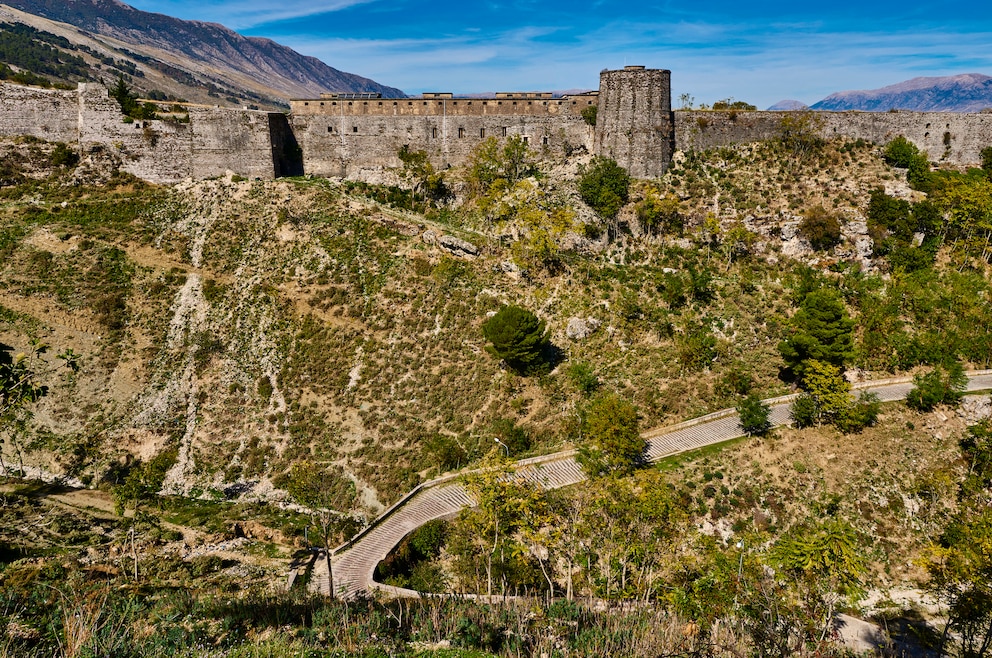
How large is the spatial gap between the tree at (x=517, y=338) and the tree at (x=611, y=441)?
8.41 meters

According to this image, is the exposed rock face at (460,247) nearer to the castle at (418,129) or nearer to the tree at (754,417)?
the castle at (418,129)

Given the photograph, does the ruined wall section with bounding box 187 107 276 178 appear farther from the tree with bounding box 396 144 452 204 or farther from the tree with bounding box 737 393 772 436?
the tree with bounding box 737 393 772 436

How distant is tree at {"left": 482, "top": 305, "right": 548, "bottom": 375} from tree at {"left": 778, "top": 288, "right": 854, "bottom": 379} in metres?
18.3

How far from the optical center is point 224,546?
106 ft

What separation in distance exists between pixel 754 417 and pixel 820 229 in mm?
25201

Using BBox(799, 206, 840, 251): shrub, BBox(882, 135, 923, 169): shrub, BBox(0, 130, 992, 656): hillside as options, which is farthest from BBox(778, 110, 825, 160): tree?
BBox(799, 206, 840, 251): shrub

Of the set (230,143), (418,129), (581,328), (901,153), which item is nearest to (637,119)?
(418,129)

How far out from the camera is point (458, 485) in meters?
36.6

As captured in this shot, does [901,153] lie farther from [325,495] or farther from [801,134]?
[325,495]

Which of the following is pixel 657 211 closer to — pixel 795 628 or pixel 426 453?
pixel 426 453

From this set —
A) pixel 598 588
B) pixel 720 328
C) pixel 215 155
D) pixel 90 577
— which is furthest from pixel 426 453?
pixel 215 155

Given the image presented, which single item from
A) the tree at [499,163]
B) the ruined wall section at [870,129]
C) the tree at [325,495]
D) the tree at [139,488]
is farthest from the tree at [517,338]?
the ruined wall section at [870,129]

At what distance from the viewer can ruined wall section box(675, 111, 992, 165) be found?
57.3m

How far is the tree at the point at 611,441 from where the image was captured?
109 feet
